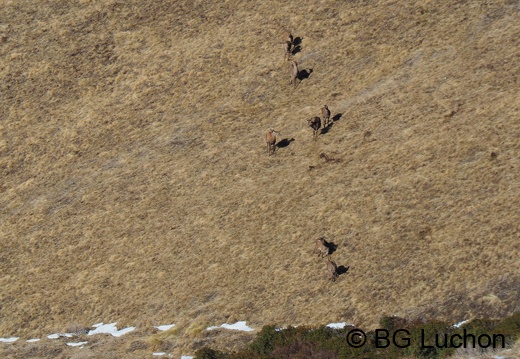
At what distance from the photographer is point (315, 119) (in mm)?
35938

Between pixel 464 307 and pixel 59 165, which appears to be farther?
pixel 59 165

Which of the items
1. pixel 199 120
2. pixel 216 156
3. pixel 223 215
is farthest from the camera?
pixel 199 120

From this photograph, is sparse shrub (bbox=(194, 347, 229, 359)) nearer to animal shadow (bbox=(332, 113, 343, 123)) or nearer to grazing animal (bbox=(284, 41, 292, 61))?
animal shadow (bbox=(332, 113, 343, 123))

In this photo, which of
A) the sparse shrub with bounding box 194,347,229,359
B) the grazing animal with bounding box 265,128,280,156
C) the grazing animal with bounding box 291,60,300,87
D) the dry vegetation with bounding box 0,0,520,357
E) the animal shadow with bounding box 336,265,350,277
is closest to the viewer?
the sparse shrub with bounding box 194,347,229,359

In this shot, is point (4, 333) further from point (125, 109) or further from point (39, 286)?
point (125, 109)

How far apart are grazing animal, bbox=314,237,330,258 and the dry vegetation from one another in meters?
0.64

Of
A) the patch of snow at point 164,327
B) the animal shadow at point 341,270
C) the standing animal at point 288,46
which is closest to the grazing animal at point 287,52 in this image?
the standing animal at point 288,46

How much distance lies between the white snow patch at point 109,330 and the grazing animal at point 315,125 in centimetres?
1286

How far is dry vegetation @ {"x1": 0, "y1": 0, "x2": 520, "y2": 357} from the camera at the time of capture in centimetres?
2841

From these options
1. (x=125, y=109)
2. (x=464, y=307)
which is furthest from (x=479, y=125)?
(x=125, y=109)

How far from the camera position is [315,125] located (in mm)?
35969

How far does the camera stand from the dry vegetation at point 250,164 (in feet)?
93.2

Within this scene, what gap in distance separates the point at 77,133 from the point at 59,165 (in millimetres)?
2389

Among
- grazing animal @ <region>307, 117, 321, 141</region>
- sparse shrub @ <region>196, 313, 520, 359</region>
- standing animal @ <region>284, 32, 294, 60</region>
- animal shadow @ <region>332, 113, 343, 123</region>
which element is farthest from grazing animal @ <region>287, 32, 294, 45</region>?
sparse shrub @ <region>196, 313, 520, 359</region>
